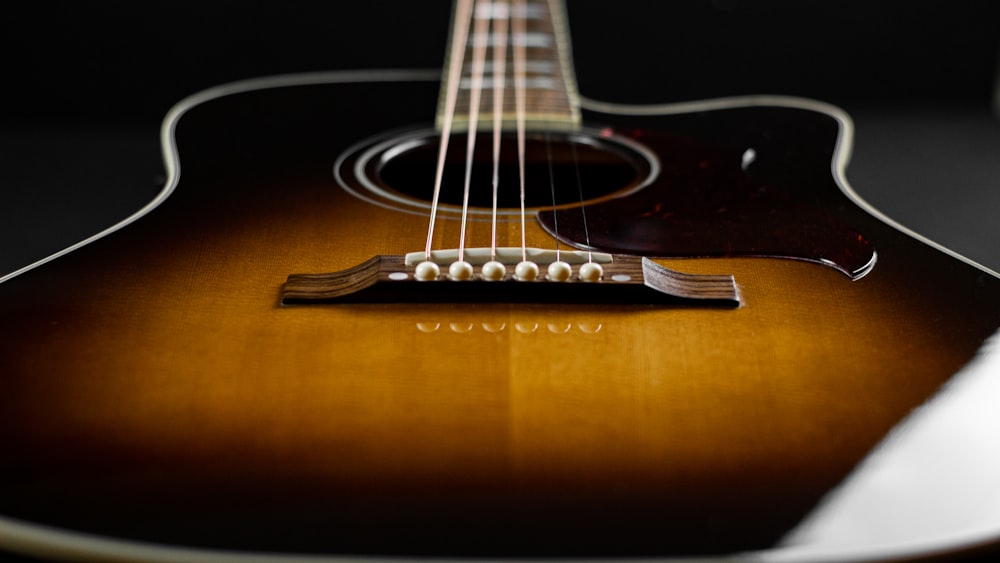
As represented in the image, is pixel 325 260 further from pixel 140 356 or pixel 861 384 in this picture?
pixel 861 384

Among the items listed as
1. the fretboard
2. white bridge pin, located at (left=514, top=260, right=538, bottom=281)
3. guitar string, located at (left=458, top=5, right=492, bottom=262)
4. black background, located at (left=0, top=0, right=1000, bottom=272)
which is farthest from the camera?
black background, located at (left=0, top=0, right=1000, bottom=272)

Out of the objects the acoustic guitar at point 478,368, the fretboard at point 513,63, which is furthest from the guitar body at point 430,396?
the fretboard at point 513,63

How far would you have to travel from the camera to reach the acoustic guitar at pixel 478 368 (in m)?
0.44

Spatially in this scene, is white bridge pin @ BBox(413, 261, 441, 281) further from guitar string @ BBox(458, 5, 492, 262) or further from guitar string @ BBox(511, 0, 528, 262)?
guitar string @ BBox(511, 0, 528, 262)

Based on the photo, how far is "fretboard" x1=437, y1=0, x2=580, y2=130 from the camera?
993 millimetres

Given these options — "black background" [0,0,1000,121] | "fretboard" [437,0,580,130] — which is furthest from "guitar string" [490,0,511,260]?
"black background" [0,0,1000,121]

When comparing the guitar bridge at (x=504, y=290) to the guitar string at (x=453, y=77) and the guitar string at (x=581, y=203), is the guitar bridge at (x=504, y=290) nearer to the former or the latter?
the guitar string at (x=581, y=203)

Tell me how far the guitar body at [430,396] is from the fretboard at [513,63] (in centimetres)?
27

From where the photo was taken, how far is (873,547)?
423 millimetres

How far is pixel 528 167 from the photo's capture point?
0.93 metres

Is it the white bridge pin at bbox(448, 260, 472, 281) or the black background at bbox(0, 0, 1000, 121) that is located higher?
the black background at bbox(0, 0, 1000, 121)

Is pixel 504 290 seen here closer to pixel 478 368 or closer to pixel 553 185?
pixel 478 368

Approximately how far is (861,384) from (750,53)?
1.06 m

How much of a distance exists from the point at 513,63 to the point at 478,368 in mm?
594
